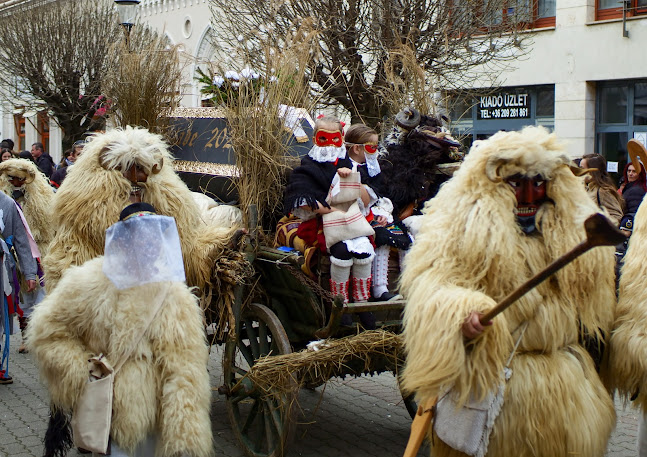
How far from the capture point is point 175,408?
369cm

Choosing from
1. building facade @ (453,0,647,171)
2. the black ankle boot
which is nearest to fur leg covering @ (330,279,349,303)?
the black ankle boot

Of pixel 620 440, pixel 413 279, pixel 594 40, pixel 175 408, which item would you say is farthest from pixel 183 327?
pixel 594 40

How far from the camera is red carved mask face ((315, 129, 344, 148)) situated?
5117 mm

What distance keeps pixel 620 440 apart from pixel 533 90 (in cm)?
1070

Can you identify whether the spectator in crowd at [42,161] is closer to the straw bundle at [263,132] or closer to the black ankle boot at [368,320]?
the straw bundle at [263,132]

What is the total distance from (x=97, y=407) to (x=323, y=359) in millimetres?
1363

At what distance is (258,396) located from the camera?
5.09m

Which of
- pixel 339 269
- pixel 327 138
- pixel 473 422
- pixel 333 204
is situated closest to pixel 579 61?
pixel 327 138

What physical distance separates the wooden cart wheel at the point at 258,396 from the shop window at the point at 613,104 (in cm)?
1074

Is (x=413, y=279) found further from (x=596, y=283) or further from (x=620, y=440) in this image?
(x=620, y=440)

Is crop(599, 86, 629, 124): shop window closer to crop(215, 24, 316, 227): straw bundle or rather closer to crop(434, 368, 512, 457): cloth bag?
crop(215, 24, 316, 227): straw bundle

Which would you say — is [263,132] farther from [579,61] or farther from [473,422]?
[579,61]

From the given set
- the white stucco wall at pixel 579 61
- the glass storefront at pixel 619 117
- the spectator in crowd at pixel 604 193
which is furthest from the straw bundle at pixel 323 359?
the glass storefront at pixel 619 117

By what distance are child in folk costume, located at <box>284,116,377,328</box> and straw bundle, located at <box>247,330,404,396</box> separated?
10.1 inches
